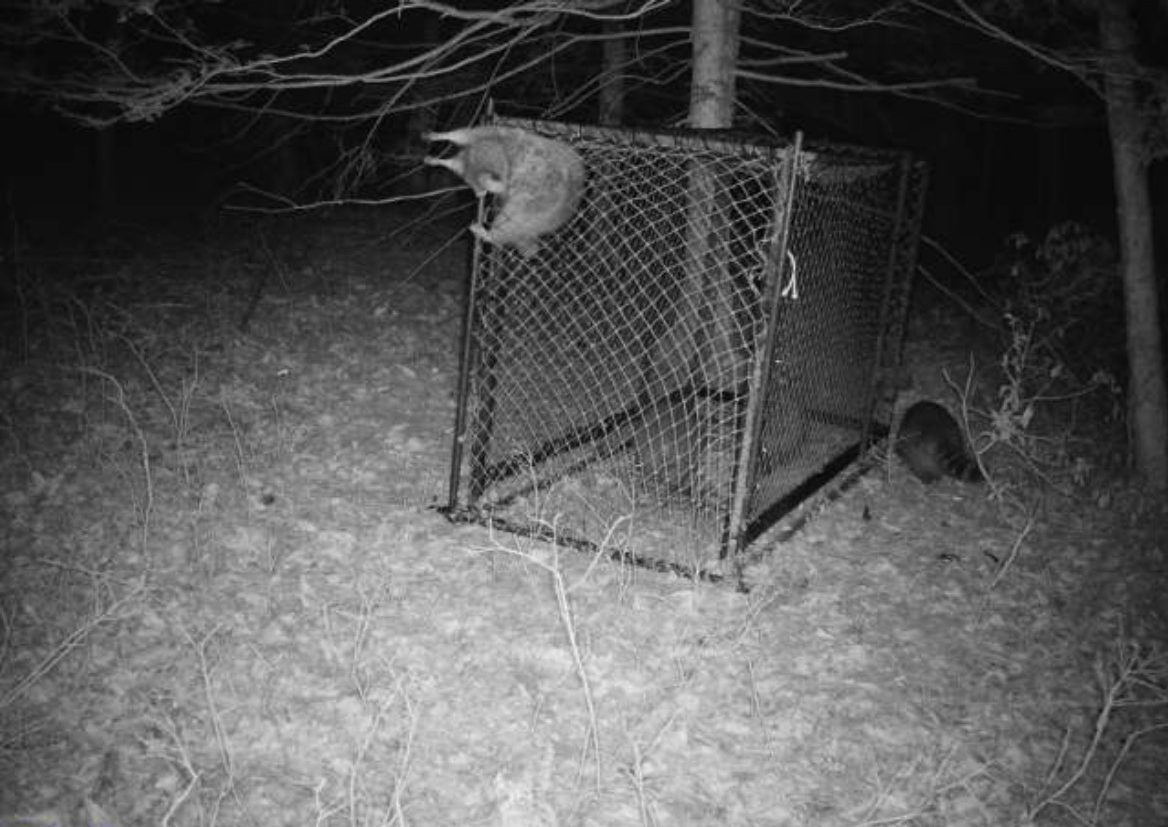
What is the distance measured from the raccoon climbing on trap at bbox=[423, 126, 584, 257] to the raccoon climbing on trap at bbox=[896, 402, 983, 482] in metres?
3.26

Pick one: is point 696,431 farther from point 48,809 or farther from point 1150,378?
point 48,809

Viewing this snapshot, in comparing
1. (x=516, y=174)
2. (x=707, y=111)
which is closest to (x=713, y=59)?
(x=707, y=111)

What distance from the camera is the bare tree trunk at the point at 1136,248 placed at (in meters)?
5.23

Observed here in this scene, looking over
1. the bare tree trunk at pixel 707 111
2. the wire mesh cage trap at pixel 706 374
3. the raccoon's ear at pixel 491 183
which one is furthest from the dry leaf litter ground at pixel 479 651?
the raccoon's ear at pixel 491 183

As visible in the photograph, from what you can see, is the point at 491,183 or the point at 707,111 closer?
the point at 491,183

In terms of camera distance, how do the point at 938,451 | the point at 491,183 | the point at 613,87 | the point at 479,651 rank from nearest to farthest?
1. the point at 479,651
2. the point at 491,183
3. the point at 938,451
4. the point at 613,87

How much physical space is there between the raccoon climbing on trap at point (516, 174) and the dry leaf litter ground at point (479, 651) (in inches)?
66.5

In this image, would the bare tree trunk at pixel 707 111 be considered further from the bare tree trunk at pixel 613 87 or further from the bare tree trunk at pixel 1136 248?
the bare tree trunk at pixel 1136 248

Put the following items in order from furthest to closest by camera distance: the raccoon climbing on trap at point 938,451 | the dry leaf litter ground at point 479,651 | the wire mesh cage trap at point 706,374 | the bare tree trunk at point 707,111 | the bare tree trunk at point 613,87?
1. the bare tree trunk at point 613,87
2. the raccoon climbing on trap at point 938,451
3. the bare tree trunk at point 707,111
4. the wire mesh cage trap at point 706,374
5. the dry leaf litter ground at point 479,651

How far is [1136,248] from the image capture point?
571 centimetres

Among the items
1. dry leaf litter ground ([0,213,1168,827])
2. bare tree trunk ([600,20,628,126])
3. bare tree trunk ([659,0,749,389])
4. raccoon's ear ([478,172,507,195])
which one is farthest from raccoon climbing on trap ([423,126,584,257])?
bare tree trunk ([600,20,628,126])

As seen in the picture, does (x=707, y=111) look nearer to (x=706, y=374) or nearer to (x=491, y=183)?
(x=706, y=374)

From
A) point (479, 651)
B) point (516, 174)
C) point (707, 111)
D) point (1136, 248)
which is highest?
point (707, 111)

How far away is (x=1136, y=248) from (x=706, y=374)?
2966 mm
